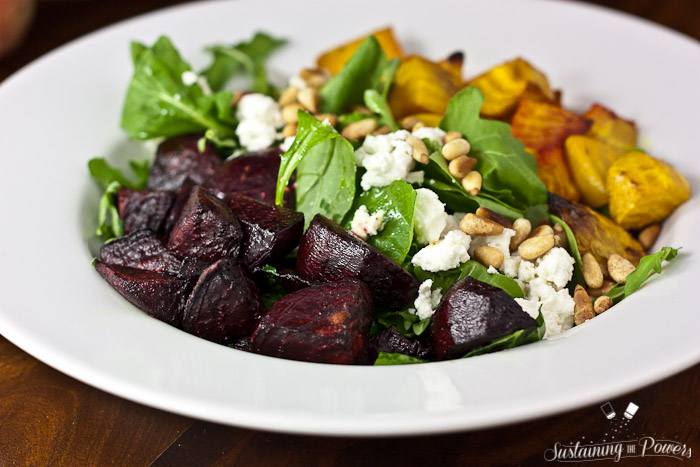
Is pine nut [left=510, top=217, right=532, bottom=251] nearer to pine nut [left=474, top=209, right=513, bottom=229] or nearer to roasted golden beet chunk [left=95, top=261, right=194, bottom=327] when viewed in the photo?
pine nut [left=474, top=209, right=513, bottom=229]

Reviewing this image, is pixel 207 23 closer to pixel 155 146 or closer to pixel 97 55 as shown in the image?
pixel 97 55

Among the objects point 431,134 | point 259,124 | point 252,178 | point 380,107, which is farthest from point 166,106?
point 431,134

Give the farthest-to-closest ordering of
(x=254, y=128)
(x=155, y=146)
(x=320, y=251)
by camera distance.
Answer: (x=155, y=146)
(x=254, y=128)
(x=320, y=251)

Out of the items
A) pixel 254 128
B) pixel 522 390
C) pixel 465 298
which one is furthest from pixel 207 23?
pixel 522 390

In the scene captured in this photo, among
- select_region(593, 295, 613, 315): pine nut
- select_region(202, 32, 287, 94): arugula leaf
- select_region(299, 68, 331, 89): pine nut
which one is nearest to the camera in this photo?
select_region(593, 295, 613, 315): pine nut

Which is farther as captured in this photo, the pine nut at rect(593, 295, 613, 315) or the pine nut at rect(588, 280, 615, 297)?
the pine nut at rect(588, 280, 615, 297)

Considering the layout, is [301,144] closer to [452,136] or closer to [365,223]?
[365,223]

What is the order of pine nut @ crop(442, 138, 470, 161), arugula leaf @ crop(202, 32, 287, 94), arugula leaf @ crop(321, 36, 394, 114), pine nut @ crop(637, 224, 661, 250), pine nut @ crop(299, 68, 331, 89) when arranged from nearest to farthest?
pine nut @ crop(442, 138, 470, 161)
pine nut @ crop(637, 224, 661, 250)
arugula leaf @ crop(321, 36, 394, 114)
pine nut @ crop(299, 68, 331, 89)
arugula leaf @ crop(202, 32, 287, 94)

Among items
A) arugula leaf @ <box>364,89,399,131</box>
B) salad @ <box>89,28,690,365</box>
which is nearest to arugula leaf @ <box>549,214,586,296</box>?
salad @ <box>89,28,690,365</box>
